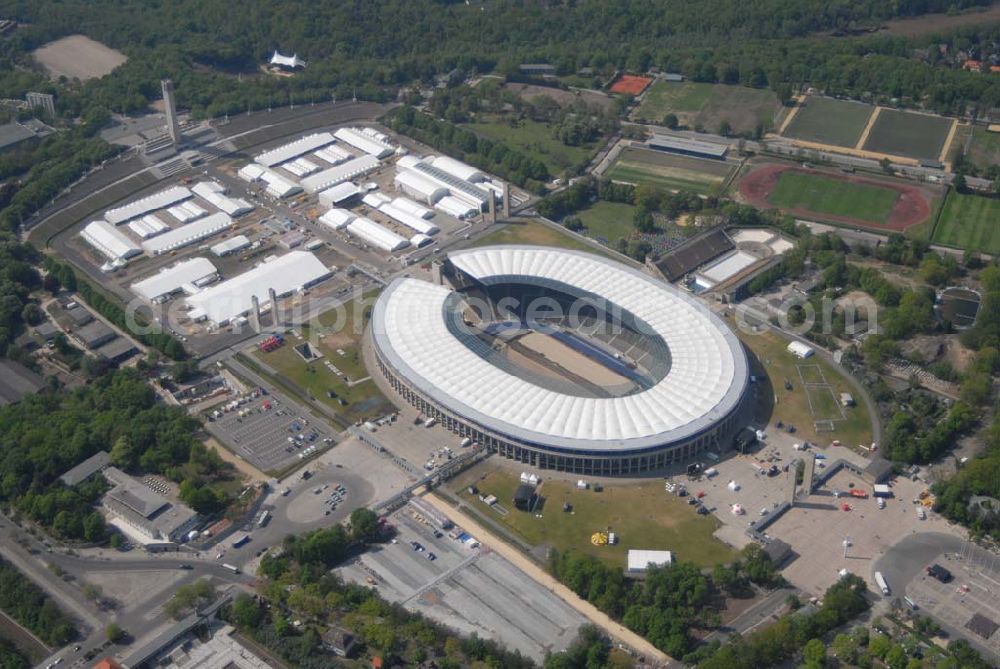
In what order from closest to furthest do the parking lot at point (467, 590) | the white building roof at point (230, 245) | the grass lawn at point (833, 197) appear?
the parking lot at point (467, 590) → the white building roof at point (230, 245) → the grass lawn at point (833, 197)

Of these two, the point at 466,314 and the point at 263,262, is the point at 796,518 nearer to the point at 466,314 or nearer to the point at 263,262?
the point at 466,314

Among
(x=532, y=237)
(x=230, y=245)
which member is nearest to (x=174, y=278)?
(x=230, y=245)

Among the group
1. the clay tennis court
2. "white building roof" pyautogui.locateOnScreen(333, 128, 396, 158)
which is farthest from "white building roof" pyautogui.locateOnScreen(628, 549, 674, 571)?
"white building roof" pyautogui.locateOnScreen(333, 128, 396, 158)

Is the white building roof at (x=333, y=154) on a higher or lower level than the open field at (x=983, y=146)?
lower

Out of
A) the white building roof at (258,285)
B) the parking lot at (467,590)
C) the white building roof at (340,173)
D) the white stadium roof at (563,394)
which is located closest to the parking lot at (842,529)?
the white stadium roof at (563,394)

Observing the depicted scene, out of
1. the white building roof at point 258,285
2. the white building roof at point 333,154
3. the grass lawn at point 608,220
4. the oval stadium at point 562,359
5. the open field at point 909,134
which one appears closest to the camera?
the oval stadium at point 562,359

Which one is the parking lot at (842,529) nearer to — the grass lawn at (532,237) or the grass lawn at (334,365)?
the grass lawn at (334,365)

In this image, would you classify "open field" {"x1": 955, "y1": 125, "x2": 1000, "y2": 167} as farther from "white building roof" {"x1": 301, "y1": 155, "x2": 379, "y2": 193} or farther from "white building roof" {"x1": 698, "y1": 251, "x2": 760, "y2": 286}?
"white building roof" {"x1": 301, "y1": 155, "x2": 379, "y2": 193}
